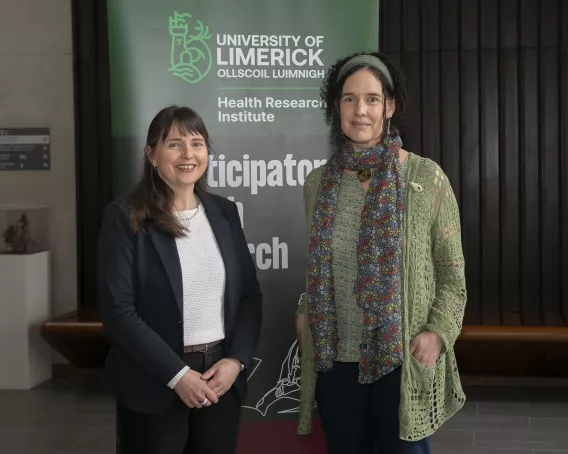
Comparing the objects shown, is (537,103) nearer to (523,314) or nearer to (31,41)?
(523,314)

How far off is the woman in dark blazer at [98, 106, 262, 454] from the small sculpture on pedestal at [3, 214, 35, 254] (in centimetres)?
441

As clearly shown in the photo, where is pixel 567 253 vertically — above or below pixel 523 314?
above

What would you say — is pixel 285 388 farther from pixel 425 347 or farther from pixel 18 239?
pixel 18 239

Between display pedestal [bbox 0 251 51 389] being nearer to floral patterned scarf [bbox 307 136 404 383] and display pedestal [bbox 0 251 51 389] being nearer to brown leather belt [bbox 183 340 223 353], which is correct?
brown leather belt [bbox 183 340 223 353]

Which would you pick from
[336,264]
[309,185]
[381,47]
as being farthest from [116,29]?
[381,47]

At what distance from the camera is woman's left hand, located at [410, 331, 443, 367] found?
2.30 meters

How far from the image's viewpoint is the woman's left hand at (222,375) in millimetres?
2311

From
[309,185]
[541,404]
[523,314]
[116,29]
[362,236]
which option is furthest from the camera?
[523,314]

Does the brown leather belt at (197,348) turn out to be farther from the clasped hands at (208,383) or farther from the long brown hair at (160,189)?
the long brown hair at (160,189)

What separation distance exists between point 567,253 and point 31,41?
4.57m

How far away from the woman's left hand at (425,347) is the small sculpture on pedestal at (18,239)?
4.83 meters

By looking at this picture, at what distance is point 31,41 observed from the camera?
268 inches

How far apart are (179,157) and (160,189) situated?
117 millimetres

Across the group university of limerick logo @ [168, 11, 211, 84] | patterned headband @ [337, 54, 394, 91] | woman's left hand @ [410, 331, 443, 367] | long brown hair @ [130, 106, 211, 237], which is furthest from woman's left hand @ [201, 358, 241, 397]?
university of limerick logo @ [168, 11, 211, 84]
